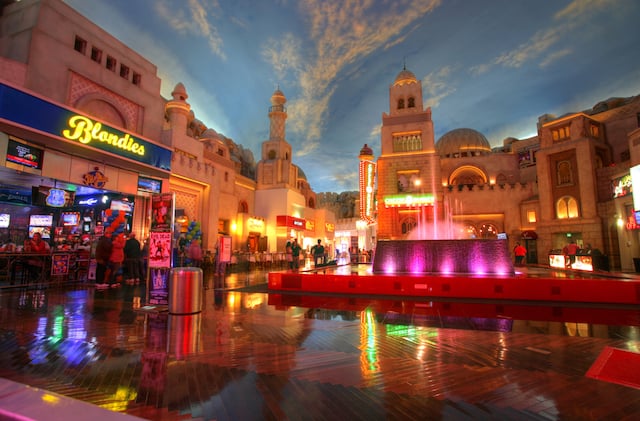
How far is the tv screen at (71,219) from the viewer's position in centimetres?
1330

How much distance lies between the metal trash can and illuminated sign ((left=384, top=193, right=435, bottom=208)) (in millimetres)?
22071

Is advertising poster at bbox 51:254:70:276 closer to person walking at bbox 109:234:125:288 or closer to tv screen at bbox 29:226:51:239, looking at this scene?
person walking at bbox 109:234:125:288

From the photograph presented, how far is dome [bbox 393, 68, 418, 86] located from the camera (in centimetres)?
3008

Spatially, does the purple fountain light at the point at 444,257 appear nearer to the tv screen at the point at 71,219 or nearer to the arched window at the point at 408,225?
the tv screen at the point at 71,219

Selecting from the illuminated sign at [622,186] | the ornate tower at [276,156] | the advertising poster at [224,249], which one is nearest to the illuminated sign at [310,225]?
the ornate tower at [276,156]

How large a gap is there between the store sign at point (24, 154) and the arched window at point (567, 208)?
31.0 metres

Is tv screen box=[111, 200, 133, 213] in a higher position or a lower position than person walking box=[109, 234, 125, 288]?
higher

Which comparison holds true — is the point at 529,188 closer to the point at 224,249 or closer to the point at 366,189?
the point at 366,189

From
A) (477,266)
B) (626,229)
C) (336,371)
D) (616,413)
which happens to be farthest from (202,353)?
(626,229)

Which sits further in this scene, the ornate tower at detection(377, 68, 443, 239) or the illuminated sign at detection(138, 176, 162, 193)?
the ornate tower at detection(377, 68, 443, 239)

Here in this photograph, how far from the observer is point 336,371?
10.4 ft

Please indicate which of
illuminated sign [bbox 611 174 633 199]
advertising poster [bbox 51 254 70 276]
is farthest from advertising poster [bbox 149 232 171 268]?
illuminated sign [bbox 611 174 633 199]

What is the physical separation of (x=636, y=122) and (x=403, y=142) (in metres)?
17.1

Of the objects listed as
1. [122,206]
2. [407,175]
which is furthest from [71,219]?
[407,175]
